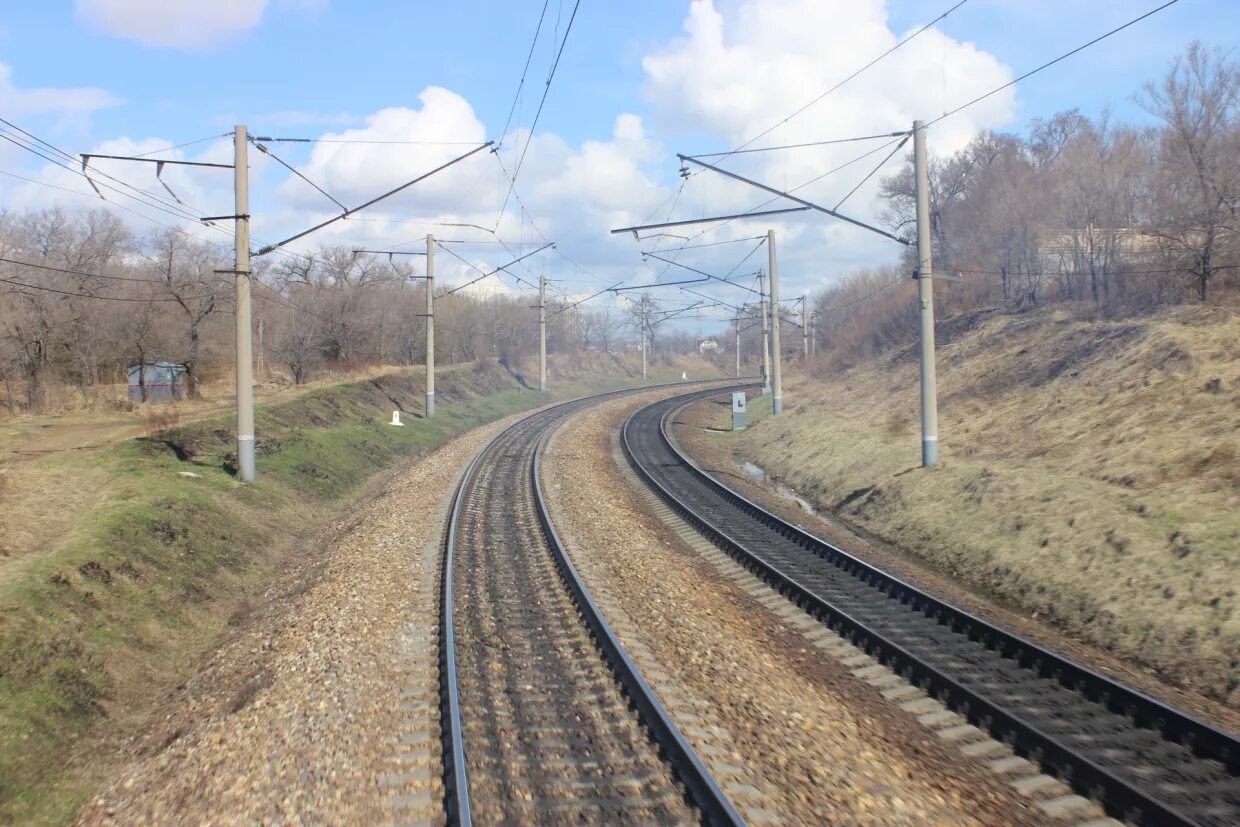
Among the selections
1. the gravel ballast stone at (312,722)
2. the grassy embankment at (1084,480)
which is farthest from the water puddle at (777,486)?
the gravel ballast stone at (312,722)

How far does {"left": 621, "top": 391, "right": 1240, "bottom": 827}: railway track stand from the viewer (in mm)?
6523

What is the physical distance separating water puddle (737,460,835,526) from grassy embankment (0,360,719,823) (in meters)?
11.4

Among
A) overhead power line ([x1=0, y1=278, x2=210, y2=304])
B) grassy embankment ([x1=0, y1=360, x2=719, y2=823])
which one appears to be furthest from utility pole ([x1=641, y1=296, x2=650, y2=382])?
grassy embankment ([x1=0, y1=360, x2=719, y2=823])

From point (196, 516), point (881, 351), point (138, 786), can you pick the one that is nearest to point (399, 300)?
point (881, 351)

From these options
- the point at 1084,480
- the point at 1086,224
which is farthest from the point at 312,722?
the point at 1086,224

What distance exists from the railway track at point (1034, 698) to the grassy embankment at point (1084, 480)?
1607 mm

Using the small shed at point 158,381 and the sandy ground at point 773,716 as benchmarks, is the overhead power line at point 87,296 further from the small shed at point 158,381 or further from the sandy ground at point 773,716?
the sandy ground at point 773,716

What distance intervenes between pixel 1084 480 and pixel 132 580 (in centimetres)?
1530

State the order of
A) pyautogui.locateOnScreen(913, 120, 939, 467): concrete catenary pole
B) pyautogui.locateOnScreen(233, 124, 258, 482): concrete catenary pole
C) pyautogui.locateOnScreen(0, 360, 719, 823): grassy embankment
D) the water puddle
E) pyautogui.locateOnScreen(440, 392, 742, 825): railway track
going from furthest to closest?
the water puddle < pyautogui.locateOnScreen(233, 124, 258, 482): concrete catenary pole < pyautogui.locateOnScreen(913, 120, 939, 467): concrete catenary pole < pyautogui.locateOnScreen(0, 360, 719, 823): grassy embankment < pyautogui.locateOnScreen(440, 392, 742, 825): railway track

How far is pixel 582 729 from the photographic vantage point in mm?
7727

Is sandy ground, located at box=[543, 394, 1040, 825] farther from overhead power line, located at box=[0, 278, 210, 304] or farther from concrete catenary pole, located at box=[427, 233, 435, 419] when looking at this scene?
overhead power line, located at box=[0, 278, 210, 304]

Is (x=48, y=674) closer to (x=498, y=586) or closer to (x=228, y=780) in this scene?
(x=228, y=780)

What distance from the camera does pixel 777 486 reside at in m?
25.7

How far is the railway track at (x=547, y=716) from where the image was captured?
6312 mm
